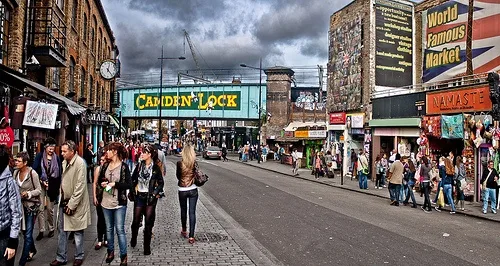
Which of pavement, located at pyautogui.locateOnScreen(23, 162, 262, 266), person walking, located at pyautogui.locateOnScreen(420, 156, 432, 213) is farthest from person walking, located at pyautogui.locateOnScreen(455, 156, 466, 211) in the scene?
pavement, located at pyautogui.locateOnScreen(23, 162, 262, 266)

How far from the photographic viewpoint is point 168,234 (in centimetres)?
852

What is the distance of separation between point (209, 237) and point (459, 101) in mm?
12810

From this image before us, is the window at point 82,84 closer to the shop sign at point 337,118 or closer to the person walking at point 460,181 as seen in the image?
the shop sign at point 337,118

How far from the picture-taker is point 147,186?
286 inches

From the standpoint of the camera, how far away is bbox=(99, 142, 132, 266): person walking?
6.32 meters

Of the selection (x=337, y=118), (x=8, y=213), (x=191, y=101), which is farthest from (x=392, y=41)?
(x=191, y=101)

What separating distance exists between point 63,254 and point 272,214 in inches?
245

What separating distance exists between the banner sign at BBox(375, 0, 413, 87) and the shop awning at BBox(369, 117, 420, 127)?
Result: 2.62 m

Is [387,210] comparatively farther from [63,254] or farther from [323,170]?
[323,170]

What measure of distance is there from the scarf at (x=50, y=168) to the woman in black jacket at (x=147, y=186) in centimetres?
155

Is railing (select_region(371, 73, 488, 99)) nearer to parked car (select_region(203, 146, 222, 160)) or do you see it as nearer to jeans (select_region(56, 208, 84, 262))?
jeans (select_region(56, 208, 84, 262))

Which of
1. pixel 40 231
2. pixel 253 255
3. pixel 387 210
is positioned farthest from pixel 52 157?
pixel 387 210

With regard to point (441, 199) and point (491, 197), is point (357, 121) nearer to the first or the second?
Result: point (441, 199)

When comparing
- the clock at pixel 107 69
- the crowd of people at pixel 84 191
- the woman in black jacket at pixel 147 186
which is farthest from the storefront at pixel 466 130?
the clock at pixel 107 69
